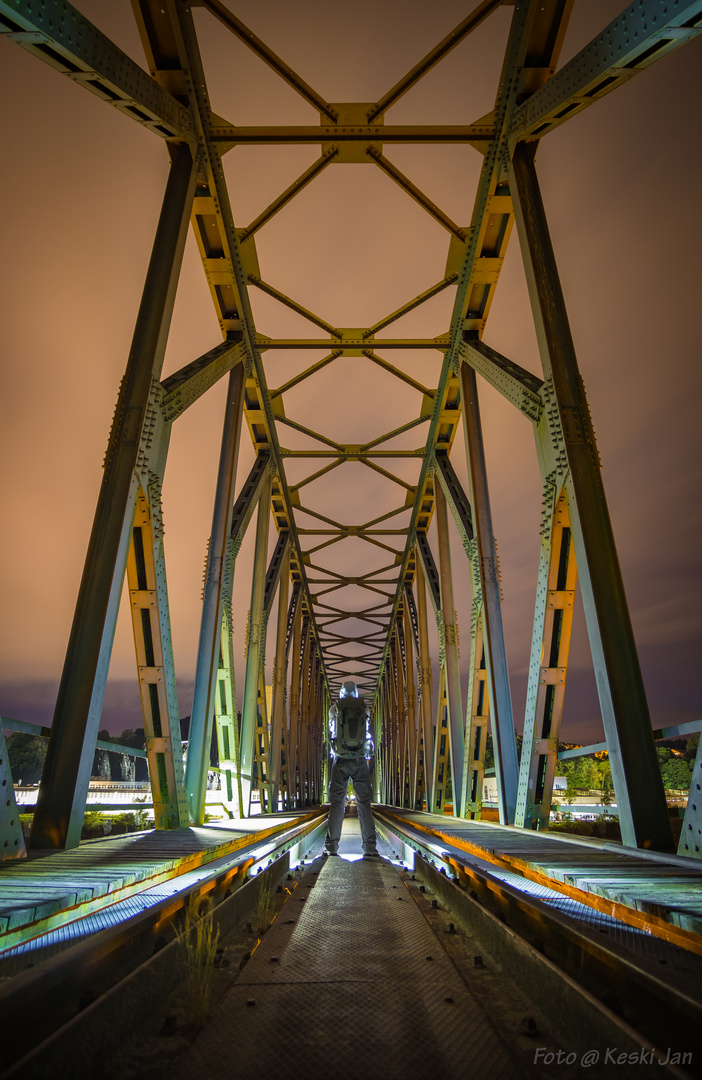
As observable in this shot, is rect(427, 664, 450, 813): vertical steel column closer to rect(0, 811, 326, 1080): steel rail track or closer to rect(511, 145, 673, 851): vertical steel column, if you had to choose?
rect(511, 145, 673, 851): vertical steel column

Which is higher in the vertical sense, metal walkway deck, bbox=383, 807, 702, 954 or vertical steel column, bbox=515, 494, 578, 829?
vertical steel column, bbox=515, 494, 578, 829

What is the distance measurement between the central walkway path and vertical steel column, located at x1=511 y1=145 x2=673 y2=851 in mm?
2122

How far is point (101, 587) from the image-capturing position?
187 inches

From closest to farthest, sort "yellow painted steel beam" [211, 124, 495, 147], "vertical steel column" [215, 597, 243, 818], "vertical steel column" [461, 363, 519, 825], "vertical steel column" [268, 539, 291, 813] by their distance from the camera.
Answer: "vertical steel column" [461, 363, 519, 825] → "yellow painted steel beam" [211, 124, 495, 147] → "vertical steel column" [215, 597, 243, 818] → "vertical steel column" [268, 539, 291, 813]

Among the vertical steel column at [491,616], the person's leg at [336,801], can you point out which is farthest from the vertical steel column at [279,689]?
the person's leg at [336,801]

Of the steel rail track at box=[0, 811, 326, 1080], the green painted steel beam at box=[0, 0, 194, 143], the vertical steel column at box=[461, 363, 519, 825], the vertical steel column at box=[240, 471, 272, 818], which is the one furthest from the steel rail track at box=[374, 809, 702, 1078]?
the vertical steel column at box=[240, 471, 272, 818]

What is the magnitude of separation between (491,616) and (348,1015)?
21.8ft

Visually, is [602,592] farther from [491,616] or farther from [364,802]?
[364,802]

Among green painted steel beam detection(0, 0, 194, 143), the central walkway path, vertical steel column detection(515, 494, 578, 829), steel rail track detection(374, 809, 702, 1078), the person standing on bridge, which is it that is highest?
green painted steel beam detection(0, 0, 194, 143)

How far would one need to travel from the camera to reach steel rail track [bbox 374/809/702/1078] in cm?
161

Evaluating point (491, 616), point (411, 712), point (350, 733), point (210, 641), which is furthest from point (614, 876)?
point (411, 712)

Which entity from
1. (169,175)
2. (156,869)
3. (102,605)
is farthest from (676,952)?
(169,175)

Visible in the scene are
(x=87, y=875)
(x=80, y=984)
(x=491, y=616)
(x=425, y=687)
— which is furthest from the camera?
(x=425, y=687)

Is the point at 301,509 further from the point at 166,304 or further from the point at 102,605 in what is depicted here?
the point at 102,605
